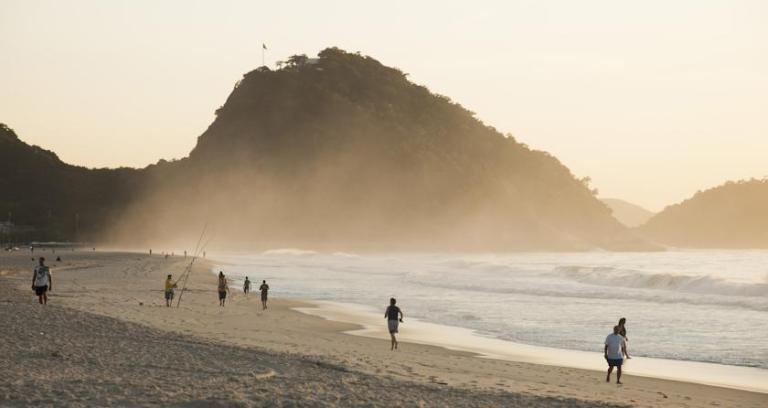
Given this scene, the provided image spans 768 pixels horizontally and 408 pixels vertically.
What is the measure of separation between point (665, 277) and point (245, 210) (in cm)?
12123

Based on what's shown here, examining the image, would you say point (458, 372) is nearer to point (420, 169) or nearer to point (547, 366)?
point (547, 366)

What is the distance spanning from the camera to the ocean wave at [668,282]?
38.4 metres

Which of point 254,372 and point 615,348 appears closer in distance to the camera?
point 254,372

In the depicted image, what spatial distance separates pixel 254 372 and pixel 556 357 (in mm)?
8054

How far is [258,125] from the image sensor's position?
6506 inches

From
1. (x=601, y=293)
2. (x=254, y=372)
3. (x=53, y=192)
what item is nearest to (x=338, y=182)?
(x=53, y=192)

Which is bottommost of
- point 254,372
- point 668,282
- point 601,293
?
point 254,372

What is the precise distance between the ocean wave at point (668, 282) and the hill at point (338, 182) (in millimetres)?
92394

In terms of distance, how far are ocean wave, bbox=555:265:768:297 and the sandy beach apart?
80.7ft

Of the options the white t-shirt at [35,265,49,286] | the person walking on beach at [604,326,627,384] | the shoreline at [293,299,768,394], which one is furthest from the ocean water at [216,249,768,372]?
the white t-shirt at [35,265,49,286]

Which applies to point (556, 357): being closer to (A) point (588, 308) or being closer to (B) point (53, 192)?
(A) point (588, 308)

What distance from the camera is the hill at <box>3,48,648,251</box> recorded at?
509ft

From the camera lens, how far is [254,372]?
12359mm

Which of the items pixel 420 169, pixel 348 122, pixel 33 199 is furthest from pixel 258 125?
pixel 33 199
